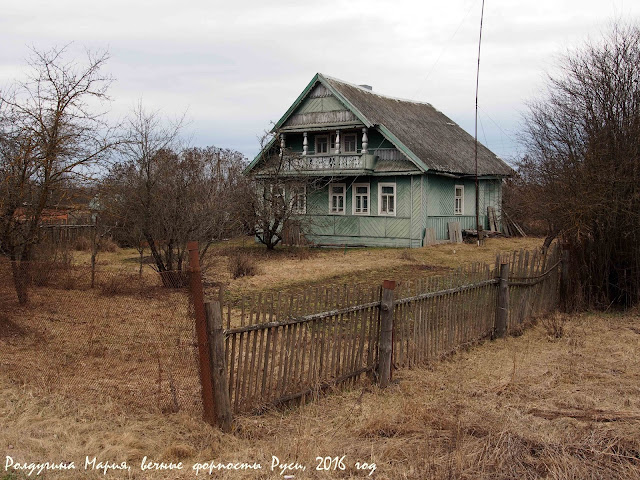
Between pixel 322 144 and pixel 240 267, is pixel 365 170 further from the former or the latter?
pixel 240 267

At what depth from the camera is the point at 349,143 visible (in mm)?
25406

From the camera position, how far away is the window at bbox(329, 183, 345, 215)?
2494cm

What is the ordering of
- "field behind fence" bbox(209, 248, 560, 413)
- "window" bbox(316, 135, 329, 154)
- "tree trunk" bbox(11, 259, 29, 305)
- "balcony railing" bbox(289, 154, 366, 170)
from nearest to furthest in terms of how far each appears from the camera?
"field behind fence" bbox(209, 248, 560, 413), "tree trunk" bbox(11, 259, 29, 305), "balcony railing" bbox(289, 154, 366, 170), "window" bbox(316, 135, 329, 154)

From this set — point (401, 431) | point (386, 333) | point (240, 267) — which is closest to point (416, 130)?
point (240, 267)

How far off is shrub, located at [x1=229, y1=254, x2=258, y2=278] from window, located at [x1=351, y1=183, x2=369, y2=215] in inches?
375

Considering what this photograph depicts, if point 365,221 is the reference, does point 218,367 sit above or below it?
below

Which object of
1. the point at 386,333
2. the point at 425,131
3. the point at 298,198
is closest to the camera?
the point at 386,333

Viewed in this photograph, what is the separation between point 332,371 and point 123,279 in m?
2.81

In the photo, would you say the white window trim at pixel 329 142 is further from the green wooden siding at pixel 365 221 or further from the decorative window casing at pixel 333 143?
the green wooden siding at pixel 365 221

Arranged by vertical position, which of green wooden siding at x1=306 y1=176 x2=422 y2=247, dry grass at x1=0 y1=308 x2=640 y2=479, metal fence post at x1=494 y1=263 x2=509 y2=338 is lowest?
dry grass at x1=0 y1=308 x2=640 y2=479

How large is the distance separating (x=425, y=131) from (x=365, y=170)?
521 centimetres

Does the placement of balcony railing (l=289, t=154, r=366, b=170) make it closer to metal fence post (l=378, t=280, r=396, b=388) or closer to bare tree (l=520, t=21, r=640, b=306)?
bare tree (l=520, t=21, r=640, b=306)

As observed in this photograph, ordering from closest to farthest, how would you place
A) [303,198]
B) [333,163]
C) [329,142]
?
1. [303,198]
2. [333,163]
3. [329,142]

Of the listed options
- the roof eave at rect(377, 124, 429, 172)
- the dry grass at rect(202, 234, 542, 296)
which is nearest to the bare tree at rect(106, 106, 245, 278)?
the dry grass at rect(202, 234, 542, 296)
